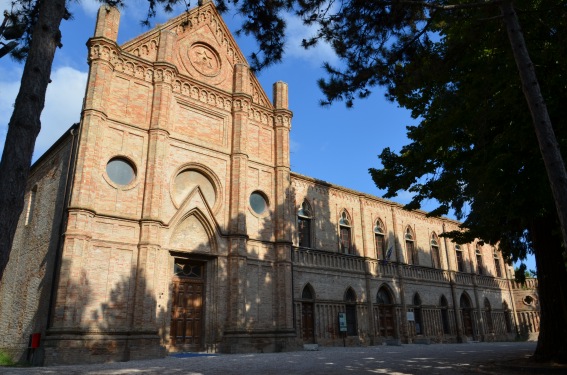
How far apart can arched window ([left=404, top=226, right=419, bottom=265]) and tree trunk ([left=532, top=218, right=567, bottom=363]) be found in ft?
56.0

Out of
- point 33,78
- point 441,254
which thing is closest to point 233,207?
point 33,78

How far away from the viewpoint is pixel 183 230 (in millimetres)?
18531

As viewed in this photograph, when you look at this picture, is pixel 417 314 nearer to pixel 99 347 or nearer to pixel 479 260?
pixel 479 260

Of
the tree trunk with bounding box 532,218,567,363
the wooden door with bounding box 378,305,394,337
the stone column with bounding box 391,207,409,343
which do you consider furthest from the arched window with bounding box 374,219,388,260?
the tree trunk with bounding box 532,218,567,363

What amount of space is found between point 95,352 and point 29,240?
310 inches

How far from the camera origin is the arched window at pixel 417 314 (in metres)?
28.0

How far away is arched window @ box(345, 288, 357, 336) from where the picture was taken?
24188mm

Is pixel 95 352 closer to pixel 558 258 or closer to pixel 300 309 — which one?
pixel 300 309

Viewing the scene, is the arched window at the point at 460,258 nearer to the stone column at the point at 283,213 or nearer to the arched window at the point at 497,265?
the arched window at the point at 497,265

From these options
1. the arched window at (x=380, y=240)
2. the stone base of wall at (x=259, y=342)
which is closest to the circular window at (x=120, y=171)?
the stone base of wall at (x=259, y=342)

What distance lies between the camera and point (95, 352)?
14703 mm

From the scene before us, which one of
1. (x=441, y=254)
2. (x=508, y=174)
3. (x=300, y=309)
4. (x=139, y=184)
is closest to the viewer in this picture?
(x=508, y=174)

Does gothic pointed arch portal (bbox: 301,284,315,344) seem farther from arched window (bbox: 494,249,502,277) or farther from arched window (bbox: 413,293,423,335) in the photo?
arched window (bbox: 494,249,502,277)

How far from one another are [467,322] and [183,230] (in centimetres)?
2301
